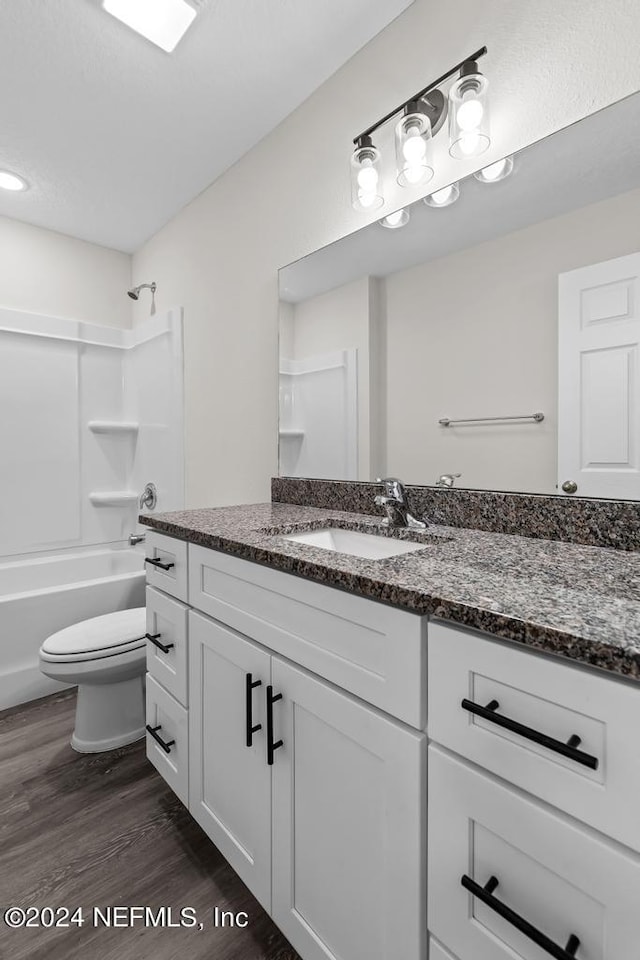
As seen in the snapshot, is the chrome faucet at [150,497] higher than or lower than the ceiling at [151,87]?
lower

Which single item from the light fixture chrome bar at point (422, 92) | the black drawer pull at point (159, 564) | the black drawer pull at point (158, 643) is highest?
the light fixture chrome bar at point (422, 92)

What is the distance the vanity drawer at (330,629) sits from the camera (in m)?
0.68

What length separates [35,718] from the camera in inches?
78.7

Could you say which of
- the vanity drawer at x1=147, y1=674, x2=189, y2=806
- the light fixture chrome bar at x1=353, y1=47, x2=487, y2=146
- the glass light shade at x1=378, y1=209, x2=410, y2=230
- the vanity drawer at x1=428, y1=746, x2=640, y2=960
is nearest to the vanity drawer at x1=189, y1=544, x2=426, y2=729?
the vanity drawer at x1=428, y1=746, x2=640, y2=960

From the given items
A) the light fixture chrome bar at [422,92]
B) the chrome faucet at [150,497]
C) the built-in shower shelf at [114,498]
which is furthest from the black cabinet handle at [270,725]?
the built-in shower shelf at [114,498]

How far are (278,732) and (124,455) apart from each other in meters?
2.55

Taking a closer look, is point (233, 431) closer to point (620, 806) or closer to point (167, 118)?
point (167, 118)

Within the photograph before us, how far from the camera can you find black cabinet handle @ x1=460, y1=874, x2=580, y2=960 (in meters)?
0.51

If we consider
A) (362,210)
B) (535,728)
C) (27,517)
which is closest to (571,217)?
(362,210)

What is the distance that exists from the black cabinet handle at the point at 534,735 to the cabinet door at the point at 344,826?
0.13 m

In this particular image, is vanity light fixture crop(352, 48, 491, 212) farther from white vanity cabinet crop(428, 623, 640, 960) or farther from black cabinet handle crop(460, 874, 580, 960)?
black cabinet handle crop(460, 874, 580, 960)

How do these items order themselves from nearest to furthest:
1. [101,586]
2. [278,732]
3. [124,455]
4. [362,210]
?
[278,732], [362,210], [101,586], [124,455]

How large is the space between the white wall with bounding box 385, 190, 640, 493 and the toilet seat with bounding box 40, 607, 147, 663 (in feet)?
3.90

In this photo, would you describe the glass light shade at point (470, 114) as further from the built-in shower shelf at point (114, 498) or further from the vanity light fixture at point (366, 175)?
the built-in shower shelf at point (114, 498)
